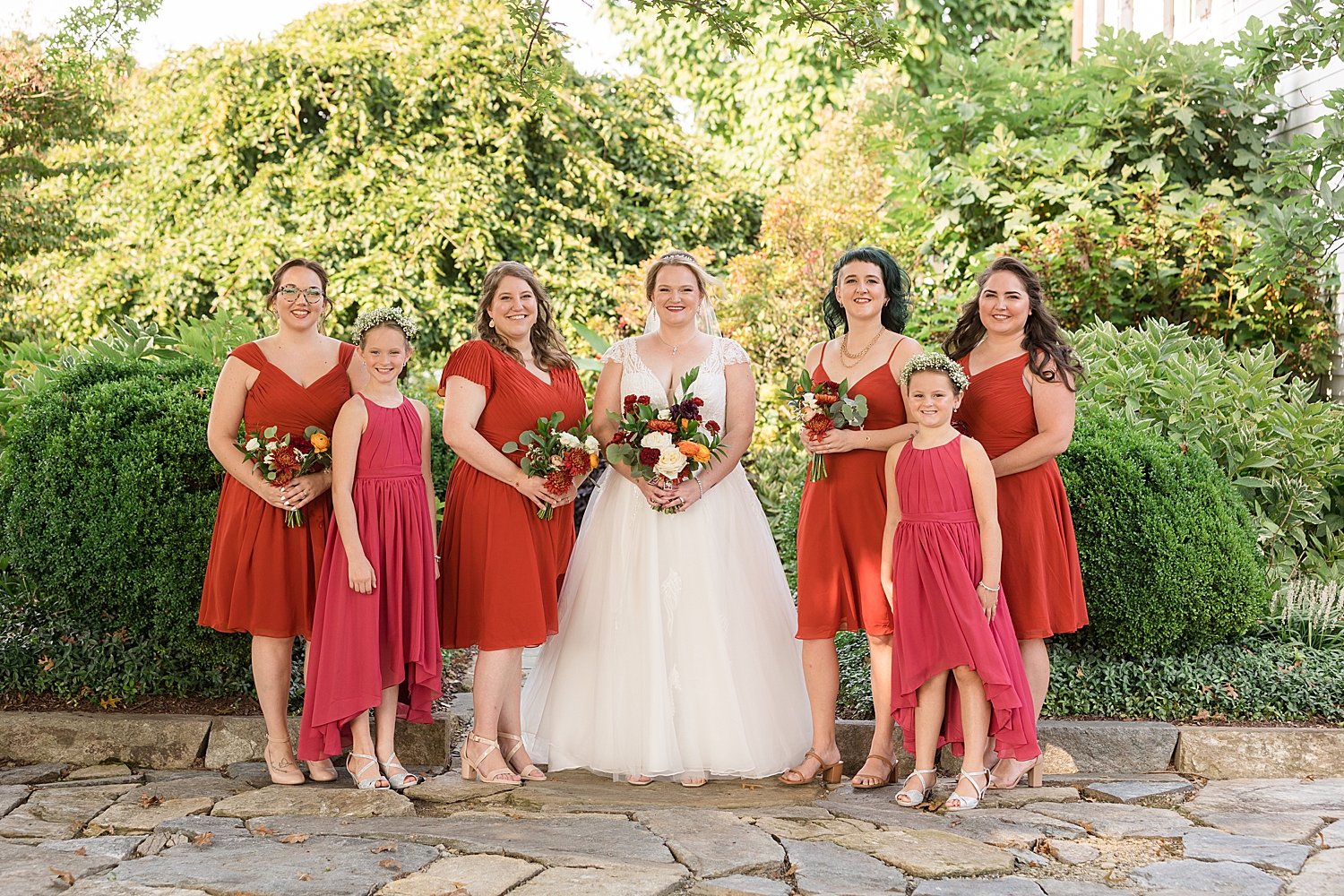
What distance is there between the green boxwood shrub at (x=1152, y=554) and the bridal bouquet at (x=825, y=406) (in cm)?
138

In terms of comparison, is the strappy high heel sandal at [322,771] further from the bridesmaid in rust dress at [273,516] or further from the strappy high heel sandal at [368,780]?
the strappy high heel sandal at [368,780]

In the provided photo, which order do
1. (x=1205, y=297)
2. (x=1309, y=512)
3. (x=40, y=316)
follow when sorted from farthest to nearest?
(x=40, y=316) < (x=1205, y=297) < (x=1309, y=512)

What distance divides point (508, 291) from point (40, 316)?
10.7m

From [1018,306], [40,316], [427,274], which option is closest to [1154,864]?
[1018,306]

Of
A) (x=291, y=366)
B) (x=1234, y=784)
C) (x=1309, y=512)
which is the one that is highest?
(x=291, y=366)

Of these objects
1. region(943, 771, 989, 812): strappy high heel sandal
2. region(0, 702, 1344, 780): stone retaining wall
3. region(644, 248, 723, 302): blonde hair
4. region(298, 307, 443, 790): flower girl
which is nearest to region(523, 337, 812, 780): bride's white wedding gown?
region(644, 248, 723, 302): blonde hair

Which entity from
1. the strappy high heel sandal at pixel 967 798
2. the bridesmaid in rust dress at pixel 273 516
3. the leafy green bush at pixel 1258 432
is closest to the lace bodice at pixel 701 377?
the bridesmaid in rust dress at pixel 273 516

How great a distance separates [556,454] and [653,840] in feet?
4.94

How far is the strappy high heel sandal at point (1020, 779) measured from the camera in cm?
426

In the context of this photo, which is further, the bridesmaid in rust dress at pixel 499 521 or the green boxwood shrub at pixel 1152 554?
the green boxwood shrub at pixel 1152 554

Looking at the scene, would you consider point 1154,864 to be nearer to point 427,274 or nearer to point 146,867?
point 146,867

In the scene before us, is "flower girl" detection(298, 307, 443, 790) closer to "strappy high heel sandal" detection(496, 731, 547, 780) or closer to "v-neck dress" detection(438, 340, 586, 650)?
"v-neck dress" detection(438, 340, 586, 650)

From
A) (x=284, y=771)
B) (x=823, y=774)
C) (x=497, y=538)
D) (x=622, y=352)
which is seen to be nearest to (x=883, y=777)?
(x=823, y=774)

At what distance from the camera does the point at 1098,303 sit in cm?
805
